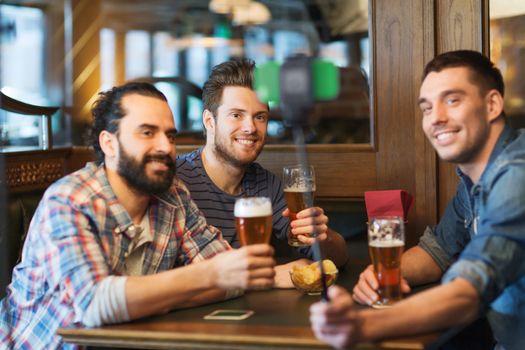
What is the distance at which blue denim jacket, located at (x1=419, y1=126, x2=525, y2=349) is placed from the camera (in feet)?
6.12

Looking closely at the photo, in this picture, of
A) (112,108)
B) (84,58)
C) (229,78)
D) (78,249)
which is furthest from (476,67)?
(84,58)

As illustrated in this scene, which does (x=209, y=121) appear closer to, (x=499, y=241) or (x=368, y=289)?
(x=368, y=289)

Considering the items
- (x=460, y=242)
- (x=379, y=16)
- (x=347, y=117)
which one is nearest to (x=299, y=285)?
(x=460, y=242)

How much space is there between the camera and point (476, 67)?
7.52ft

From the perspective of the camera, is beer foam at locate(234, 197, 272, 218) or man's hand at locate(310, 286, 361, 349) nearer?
man's hand at locate(310, 286, 361, 349)

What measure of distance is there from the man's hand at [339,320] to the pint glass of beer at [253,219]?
415 mm

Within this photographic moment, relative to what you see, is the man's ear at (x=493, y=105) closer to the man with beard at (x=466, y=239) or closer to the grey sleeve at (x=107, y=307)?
the man with beard at (x=466, y=239)

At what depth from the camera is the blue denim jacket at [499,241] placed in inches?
73.5

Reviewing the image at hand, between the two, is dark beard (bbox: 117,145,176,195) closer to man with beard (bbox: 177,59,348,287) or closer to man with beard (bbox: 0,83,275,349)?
man with beard (bbox: 0,83,275,349)

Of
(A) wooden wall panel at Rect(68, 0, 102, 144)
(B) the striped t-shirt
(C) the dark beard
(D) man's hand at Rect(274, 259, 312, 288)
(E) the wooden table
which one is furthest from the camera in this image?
(A) wooden wall panel at Rect(68, 0, 102, 144)

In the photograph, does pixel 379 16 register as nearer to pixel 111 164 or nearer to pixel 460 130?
pixel 460 130

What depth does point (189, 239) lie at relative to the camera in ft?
7.82

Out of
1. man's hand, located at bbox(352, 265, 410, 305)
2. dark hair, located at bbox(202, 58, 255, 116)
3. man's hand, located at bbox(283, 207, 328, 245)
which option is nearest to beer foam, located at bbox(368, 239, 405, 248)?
man's hand, located at bbox(352, 265, 410, 305)

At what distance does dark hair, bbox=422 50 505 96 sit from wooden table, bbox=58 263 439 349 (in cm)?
80
